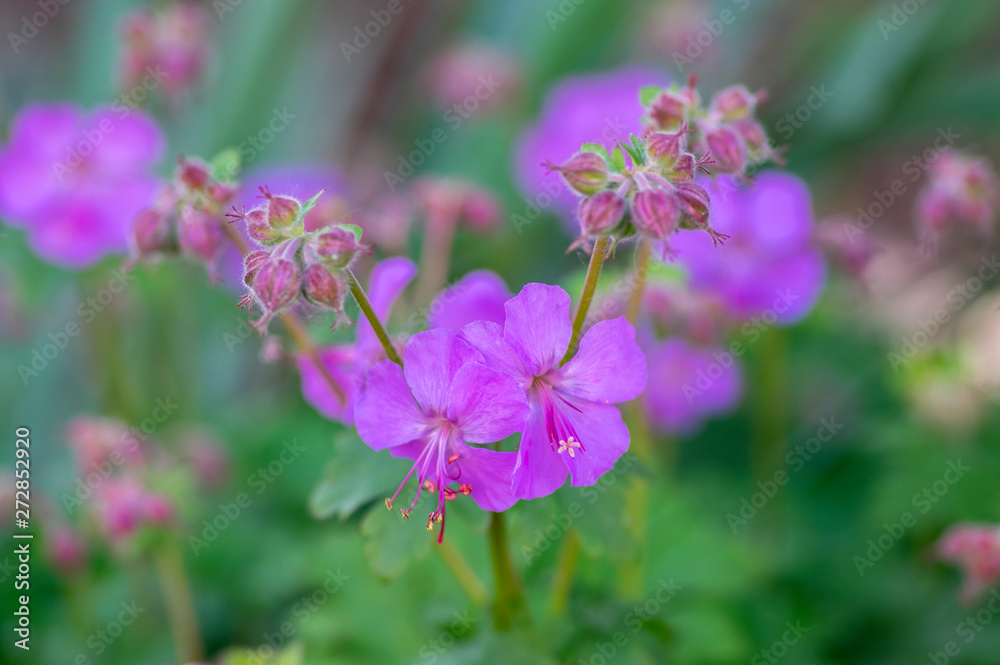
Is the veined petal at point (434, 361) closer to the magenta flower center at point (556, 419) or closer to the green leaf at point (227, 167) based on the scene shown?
the magenta flower center at point (556, 419)

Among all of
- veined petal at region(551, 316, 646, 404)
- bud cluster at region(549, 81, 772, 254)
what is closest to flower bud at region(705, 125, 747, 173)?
bud cluster at region(549, 81, 772, 254)

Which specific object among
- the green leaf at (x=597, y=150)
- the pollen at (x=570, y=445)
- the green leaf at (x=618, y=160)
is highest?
the green leaf at (x=618, y=160)

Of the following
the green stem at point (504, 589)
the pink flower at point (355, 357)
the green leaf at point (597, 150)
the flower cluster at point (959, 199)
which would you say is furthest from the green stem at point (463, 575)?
the flower cluster at point (959, 199)

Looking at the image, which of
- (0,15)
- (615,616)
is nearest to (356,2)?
(0,15)

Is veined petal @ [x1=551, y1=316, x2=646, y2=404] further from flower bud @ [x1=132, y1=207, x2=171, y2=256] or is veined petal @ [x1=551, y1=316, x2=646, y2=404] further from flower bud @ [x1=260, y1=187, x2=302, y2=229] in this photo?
flower bud @ [x1=132, y1=207, x2=171, y2=256]

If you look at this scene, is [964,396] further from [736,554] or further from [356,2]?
[356,2]

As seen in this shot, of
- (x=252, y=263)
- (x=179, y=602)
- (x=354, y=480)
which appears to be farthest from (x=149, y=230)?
(x=179, y=602)
